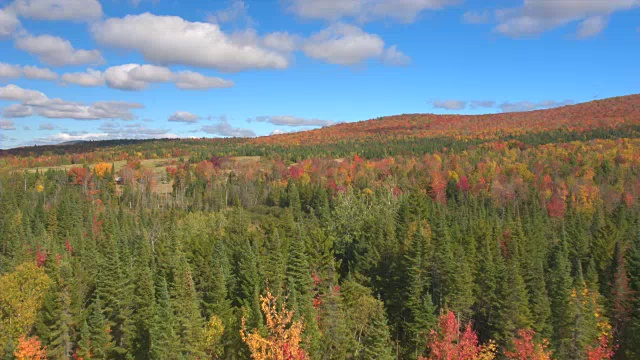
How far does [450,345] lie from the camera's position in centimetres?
3444

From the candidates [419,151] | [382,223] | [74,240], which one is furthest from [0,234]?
[419,151]

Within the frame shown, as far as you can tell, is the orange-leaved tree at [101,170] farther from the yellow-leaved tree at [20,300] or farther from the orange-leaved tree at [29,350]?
the orange-leaved tree at [29,350]

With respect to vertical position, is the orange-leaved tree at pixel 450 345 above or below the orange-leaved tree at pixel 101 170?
below

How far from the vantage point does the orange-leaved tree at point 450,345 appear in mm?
34406

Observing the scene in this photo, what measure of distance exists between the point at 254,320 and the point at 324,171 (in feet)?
439

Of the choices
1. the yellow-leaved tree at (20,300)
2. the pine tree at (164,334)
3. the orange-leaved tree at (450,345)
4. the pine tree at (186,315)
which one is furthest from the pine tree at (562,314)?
the yellow-leaved tree at (20,300)

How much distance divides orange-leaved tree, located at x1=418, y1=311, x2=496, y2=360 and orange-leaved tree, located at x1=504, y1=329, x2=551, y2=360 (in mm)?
1904

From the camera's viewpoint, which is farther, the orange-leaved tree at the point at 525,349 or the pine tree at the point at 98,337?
the pine tree at the point at 98,337

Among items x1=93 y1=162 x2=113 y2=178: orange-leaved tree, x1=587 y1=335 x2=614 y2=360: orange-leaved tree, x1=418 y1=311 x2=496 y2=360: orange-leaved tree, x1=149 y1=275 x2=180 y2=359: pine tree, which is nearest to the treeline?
x1=149 y1=275 x2=180 y2=359: pine tree

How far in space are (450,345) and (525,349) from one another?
8.58m

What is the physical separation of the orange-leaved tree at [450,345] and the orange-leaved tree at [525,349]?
190 cm

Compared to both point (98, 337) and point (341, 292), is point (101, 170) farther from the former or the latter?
point (341, 292)

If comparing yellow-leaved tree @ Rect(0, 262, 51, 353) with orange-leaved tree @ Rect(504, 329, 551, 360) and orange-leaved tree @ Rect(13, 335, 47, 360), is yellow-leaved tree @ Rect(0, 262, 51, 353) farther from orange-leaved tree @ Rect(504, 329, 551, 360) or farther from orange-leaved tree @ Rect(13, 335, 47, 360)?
orange-leaved tree @ Rect(504, 329, 551, 360)

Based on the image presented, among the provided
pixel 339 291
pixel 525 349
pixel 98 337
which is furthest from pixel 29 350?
pixel 525 349
